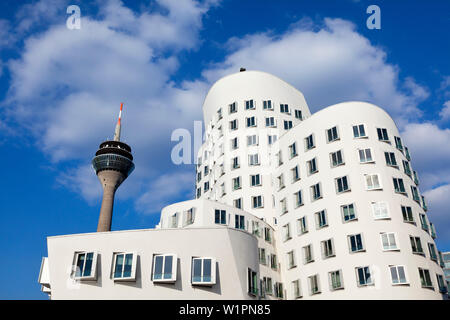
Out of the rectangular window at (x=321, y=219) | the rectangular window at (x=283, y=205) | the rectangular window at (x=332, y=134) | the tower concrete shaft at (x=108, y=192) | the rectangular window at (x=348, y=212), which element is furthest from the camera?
the tower concrete shaft at (x=108, y=192)

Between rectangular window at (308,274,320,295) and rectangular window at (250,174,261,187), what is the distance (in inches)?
664

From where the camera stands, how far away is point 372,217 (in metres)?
39.4

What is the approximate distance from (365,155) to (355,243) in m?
10.2

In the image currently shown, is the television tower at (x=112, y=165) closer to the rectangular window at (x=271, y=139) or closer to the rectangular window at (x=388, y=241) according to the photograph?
the rectangular window at (x=271, y=139)

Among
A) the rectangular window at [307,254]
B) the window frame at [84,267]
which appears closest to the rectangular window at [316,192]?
the rectangular window at [307,254]

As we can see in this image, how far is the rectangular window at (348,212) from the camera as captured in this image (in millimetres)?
40375

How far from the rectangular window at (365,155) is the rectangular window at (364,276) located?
11833 millimetres

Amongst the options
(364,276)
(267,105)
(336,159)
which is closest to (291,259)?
(364,276)

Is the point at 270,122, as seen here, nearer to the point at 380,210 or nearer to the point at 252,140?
the point at 252,140

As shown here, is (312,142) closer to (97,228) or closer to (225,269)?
(225,269)

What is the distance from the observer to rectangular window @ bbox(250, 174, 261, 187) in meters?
55.0

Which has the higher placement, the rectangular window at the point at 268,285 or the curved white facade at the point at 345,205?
the curved white facade at the point at 345,205

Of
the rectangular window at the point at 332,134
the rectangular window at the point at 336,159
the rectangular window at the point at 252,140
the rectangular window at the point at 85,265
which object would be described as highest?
the rectangular window at the point at 252,140
